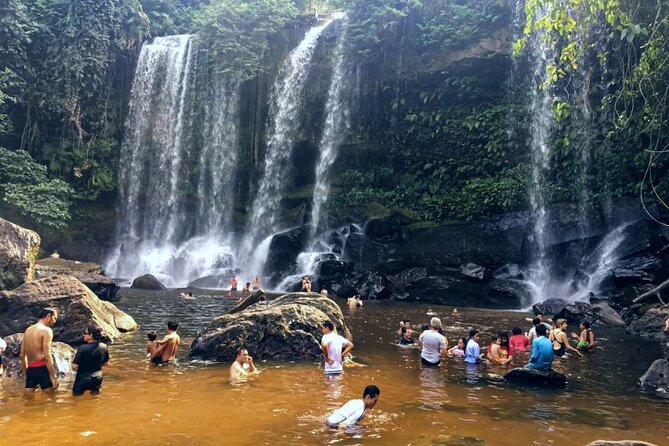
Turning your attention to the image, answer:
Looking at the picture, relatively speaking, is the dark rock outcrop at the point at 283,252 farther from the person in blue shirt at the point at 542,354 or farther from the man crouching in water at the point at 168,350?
the person in blue shirt at the point at 542,354

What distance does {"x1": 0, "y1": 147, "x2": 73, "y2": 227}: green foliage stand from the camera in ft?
95.8

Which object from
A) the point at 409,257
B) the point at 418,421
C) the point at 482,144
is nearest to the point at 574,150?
the point at 482,144

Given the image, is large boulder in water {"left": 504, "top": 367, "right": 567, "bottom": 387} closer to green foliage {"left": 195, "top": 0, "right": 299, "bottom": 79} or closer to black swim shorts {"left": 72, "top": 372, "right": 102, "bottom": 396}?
black swim shorts {"left": 72, "top": 372, "right": 102, "bottom": 396}

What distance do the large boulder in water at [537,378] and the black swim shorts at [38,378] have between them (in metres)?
7.88

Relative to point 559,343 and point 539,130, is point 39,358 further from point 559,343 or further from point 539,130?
point 539,130

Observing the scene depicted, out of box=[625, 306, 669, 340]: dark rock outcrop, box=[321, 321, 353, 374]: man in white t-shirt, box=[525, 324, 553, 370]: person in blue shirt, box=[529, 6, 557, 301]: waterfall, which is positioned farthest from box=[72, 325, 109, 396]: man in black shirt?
box=[529, 6, 557, 301]: waterfall

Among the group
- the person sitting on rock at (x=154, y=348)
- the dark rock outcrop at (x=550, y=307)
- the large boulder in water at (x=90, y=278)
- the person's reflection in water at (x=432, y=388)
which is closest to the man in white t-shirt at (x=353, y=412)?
the person's reflection in water at (x=432, y=388)

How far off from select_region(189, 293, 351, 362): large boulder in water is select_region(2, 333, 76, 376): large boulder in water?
2.37 m

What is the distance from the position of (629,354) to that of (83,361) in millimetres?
12059

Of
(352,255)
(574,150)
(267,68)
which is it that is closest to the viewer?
(574,150)

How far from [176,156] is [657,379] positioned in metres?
31.4

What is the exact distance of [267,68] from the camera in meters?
34.7

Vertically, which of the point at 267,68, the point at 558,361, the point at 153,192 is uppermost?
the point at 267,68

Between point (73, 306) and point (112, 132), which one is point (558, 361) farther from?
point (112, 132)
